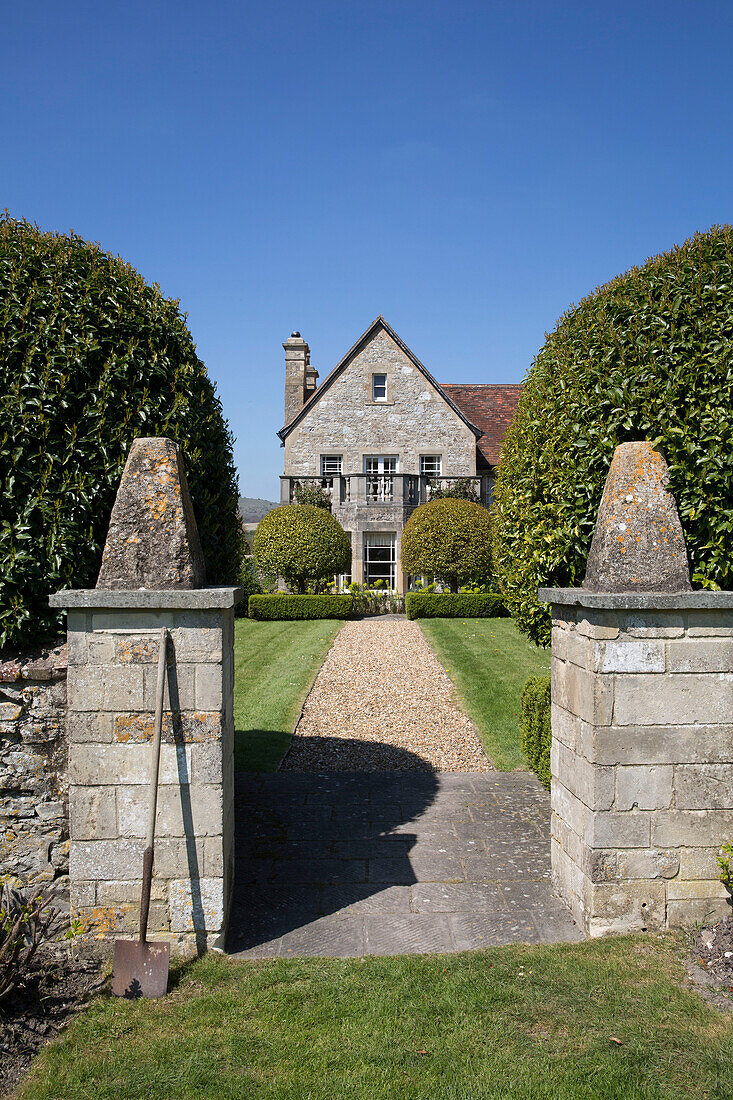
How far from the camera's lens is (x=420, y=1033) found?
11.8ft

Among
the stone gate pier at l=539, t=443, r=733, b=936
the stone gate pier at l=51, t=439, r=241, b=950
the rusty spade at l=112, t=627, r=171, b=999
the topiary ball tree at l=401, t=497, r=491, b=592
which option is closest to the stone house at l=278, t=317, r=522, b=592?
the topiary ball tree at l=401, t=497, r=491, b=592

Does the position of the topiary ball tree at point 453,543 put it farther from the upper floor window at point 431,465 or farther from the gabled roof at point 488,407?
the gabled roof at point 488,407

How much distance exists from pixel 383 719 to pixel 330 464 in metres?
17.9

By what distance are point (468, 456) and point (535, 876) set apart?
882 inches

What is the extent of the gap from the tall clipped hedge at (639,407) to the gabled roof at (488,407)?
22094mm

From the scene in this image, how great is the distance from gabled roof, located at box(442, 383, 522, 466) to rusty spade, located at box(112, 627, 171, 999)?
24632 mm

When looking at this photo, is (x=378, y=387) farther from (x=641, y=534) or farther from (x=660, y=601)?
(x=660, y=601)

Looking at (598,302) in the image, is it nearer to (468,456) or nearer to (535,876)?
(535,876)

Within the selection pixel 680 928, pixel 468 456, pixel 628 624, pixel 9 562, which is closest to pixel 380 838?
pixel 680 928

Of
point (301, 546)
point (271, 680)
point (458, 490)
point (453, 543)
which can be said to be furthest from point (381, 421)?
point (271, 680)

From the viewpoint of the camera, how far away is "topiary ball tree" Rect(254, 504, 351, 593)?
21984 millimetres

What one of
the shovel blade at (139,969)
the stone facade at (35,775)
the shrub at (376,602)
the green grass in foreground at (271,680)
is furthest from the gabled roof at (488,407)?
the shovel blade at (139,969)

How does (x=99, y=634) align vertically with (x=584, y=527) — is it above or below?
below

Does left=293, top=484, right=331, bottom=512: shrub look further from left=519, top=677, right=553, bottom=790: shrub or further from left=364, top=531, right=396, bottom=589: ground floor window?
left=519, top=677, right=553, bottom=790: shrub
